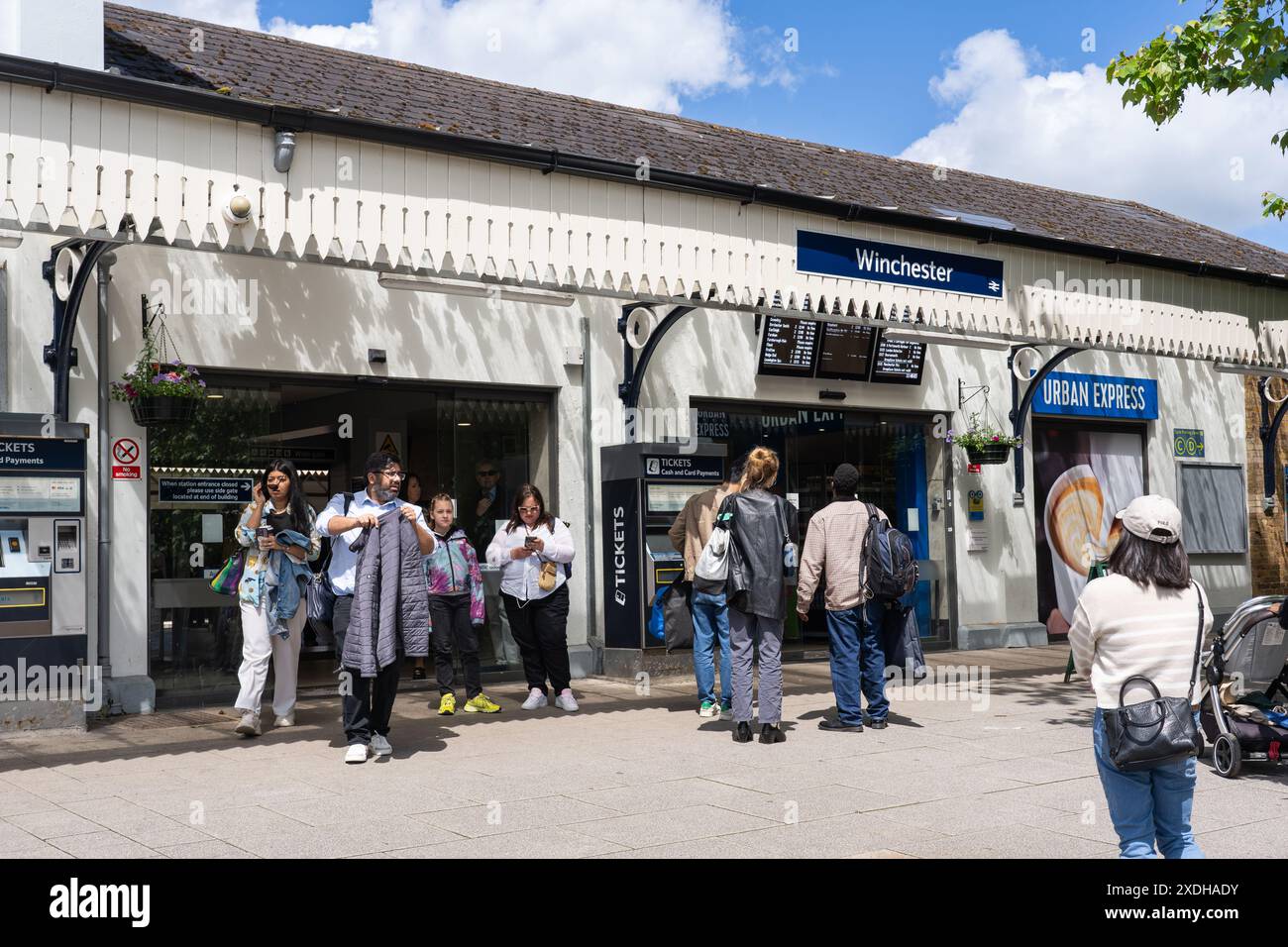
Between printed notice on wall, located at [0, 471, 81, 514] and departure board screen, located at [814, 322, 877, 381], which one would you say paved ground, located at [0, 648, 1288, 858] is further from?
departure board screen, located at [814, 322, 877, 381]

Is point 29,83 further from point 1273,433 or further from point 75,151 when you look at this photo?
point 1273,433

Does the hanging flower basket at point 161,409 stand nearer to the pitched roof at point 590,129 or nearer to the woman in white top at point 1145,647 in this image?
the pitched roof at point 590,129

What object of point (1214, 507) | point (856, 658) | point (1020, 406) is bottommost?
point (856, 658)

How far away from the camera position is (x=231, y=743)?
8.38 m

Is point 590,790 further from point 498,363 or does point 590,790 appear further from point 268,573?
point 498,363

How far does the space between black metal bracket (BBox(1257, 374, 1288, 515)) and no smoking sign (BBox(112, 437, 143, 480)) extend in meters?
14.4

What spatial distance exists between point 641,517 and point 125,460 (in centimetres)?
418

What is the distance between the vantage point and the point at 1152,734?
4.05 m

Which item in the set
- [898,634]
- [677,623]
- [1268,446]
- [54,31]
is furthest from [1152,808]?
[1268,446]

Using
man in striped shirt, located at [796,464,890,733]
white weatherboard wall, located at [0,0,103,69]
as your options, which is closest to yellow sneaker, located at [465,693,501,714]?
man in striped shirt, located at [796,464,890,733]

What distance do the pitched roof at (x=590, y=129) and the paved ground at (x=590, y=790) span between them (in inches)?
167

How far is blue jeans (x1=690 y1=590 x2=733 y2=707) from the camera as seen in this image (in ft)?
29.3

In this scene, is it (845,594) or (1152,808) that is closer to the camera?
(1152,808)
